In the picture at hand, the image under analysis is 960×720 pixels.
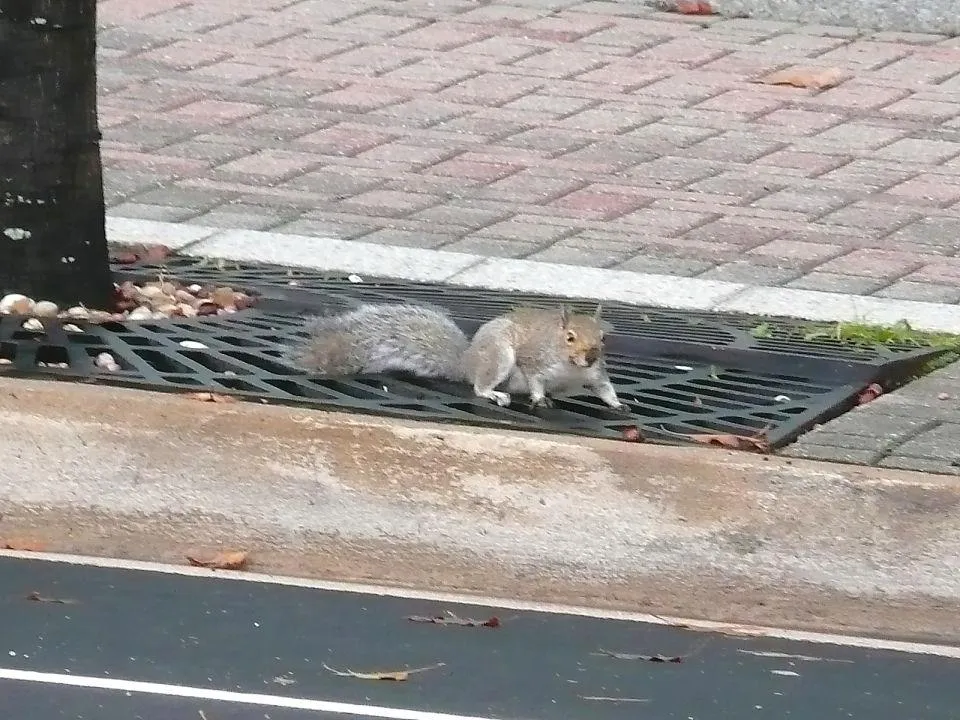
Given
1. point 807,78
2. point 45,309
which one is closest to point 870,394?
point 45,309

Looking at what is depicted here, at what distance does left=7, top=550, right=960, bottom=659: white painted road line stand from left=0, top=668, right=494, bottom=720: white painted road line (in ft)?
2.37

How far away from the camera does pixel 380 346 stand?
5.68 meters

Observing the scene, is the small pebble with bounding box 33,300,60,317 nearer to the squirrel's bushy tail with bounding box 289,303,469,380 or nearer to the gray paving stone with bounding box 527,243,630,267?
the squirrel's bushy tail with bounding box 289,303,469,380

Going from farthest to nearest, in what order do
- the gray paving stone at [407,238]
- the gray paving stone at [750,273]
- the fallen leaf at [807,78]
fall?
the fallen leaf at [807,78], the gray paving stone at [407,238], the gray paving stone at [750,273]

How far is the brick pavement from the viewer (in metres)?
7.54

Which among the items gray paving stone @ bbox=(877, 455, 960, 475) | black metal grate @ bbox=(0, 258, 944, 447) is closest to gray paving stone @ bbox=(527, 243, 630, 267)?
black metal grate @ bbox=(0, 258, 944, 447)

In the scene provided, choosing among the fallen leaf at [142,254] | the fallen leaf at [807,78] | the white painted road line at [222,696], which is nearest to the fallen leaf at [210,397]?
the white painted road line at [222,696]

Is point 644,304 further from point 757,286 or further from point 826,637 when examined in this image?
point 826,637

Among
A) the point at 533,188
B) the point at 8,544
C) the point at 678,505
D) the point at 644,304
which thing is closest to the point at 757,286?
the point at 644,304

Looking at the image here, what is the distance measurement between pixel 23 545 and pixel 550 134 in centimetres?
459

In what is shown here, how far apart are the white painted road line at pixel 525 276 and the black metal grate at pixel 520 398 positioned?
165 mm

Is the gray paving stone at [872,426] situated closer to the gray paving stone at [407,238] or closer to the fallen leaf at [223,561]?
the fallen leaf at [223,561]

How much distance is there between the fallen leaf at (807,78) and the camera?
1021 cm

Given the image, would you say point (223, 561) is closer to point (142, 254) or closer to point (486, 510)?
point (486, 510)
